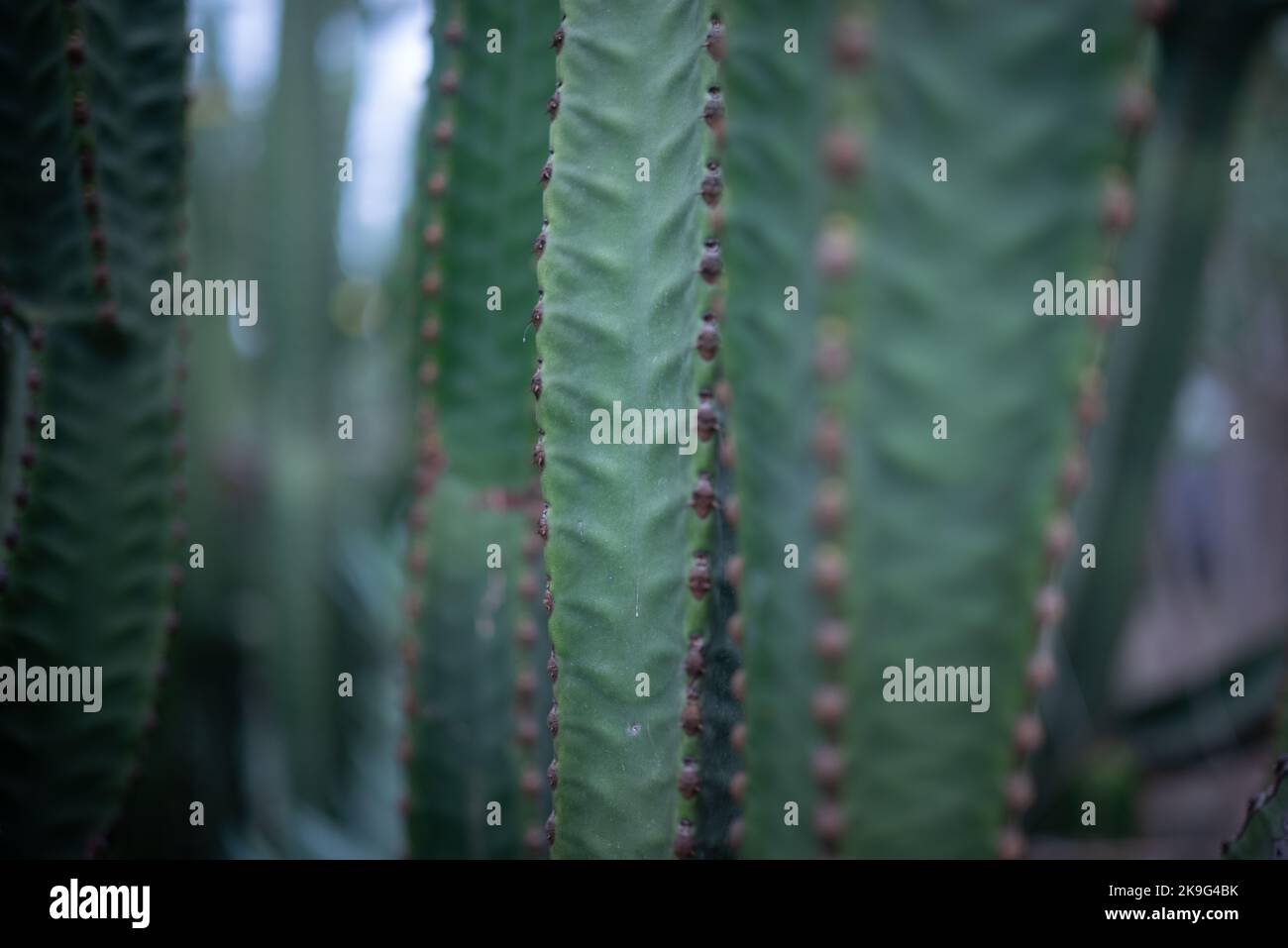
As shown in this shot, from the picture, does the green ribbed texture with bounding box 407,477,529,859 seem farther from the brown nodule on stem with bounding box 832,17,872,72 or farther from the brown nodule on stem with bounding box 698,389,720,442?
the brown nodule on stem with bounding box 832,17,872,72

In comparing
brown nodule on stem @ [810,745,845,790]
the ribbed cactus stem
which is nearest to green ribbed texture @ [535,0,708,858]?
the ribbed cactus stem

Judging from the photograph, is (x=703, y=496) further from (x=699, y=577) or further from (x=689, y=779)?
(x=689, y=779)

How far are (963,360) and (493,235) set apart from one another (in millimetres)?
825

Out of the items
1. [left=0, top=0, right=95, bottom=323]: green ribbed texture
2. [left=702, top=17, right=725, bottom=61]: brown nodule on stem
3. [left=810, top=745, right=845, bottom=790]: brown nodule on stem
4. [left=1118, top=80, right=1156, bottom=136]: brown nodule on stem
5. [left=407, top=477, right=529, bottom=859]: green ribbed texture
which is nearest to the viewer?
[left=1118, top=80, right=1156, bottom=136]: brown nodule on stem

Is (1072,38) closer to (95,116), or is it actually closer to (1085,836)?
(95,116)

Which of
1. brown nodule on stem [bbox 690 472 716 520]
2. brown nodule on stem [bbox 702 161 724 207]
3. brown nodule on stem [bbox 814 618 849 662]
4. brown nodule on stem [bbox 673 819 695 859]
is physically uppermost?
brown nodule on stem [bbox 702 161 724 207]

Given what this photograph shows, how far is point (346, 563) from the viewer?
117 inches

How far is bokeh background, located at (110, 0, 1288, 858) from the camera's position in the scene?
2250 millimetres

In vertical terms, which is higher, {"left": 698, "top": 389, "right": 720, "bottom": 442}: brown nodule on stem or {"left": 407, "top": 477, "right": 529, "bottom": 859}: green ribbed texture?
{"left": 698, "top": 389, "right": 720, "bottom": 442}: brown nodule on stem

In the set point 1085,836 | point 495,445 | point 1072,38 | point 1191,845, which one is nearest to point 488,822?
point 495,445

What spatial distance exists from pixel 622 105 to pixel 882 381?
0.46 meters

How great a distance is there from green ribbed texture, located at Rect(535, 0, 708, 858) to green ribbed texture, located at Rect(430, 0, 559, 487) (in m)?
0.32

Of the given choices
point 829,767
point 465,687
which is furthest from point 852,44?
point 465,687
